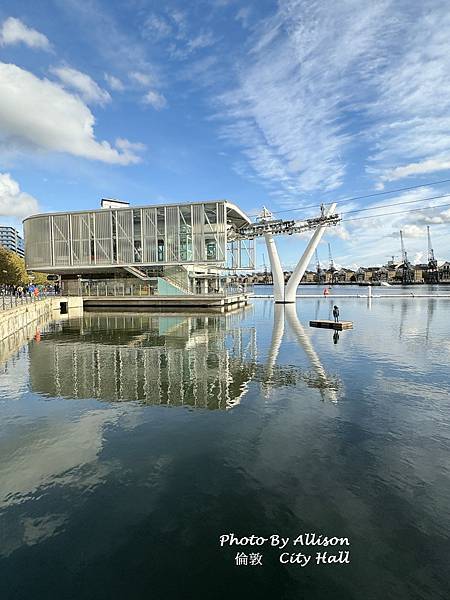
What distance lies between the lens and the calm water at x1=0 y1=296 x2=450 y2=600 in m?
5.05

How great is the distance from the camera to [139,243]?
61.1 metres

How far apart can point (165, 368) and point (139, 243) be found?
46.7 m

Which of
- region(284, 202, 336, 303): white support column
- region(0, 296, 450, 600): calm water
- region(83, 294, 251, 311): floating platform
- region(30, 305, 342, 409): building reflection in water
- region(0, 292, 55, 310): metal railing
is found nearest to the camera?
region(0, 296, 450, 600): calm water

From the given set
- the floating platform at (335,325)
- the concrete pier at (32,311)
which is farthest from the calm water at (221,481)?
the concrete pier at (32,311)

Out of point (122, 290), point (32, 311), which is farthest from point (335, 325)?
point (122, 290)

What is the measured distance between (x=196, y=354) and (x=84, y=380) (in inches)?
270

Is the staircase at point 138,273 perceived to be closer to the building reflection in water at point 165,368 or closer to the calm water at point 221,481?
the building reflection in water at point 165,368

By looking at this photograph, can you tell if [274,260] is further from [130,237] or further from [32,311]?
[32,311]

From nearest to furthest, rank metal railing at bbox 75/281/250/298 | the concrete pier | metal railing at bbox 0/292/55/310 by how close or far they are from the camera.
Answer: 1. the concrete pier
2. metal railing at bbox 0/292/55/310
3. metal railing at bbox 75/281/250/298

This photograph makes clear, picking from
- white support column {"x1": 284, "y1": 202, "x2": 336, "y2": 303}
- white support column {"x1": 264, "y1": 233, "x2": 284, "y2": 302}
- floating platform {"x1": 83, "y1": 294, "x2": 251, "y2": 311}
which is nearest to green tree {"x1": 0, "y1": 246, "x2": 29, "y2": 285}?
floating platform {"x1": 83, "y1": 294, "x2": 251, "y2": 311}

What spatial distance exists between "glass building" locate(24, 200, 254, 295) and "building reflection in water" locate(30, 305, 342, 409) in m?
30.1

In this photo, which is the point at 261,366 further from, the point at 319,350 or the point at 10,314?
the point at 10,314

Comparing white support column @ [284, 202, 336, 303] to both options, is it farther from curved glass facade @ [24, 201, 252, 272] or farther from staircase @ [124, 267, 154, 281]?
staircase @ [124, 267, 154, 281]

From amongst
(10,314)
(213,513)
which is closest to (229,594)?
(213,513)
